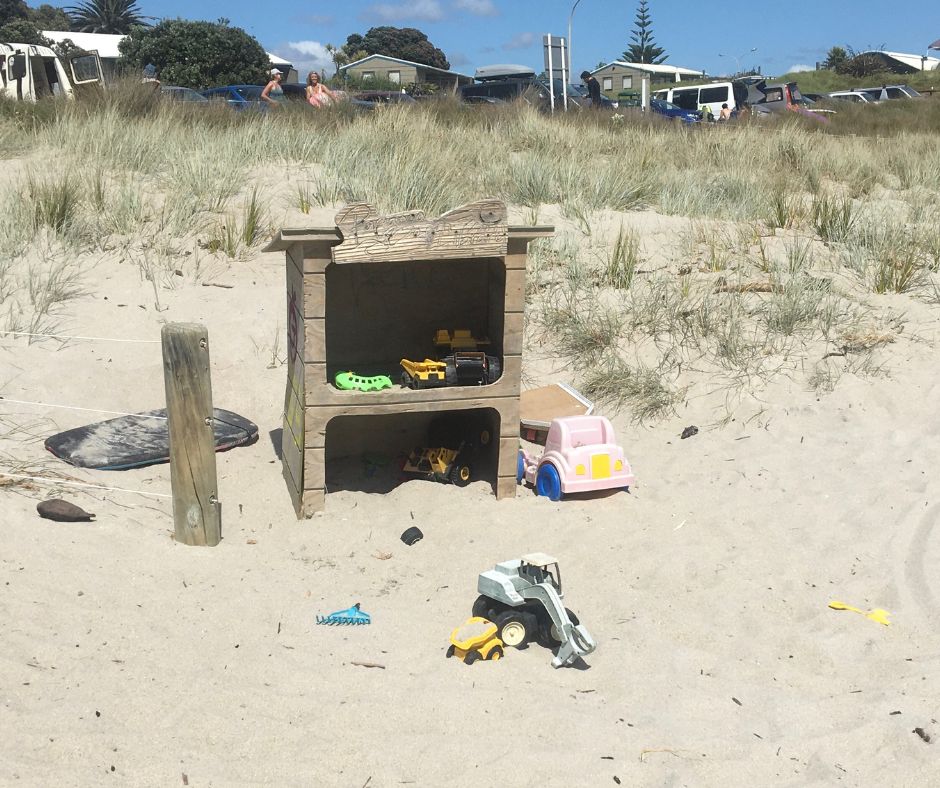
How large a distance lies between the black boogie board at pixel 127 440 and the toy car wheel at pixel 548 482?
1.57 meters

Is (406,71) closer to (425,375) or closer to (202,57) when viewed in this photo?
(202,57)

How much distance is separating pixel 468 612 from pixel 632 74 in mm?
53934

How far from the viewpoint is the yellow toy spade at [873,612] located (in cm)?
338

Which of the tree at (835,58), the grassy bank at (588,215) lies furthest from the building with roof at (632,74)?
the grassy bank at (588,215)

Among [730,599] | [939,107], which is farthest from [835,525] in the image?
[939,107]

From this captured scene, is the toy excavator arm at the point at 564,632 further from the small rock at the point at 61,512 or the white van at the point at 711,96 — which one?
the white van at the point at 711,96

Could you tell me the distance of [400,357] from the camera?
5234 millimetres

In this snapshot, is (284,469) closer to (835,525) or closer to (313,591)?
(313,591)

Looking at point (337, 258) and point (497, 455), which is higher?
point (337, 258)

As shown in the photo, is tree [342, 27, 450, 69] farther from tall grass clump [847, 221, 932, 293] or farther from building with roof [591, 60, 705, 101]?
tall grass clump [847, 221, 932, 293]

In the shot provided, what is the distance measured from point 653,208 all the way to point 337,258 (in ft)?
14.6

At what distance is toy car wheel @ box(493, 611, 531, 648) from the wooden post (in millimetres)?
1346

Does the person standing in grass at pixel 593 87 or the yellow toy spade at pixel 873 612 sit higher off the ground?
the person standing in grass at pixel 593 87

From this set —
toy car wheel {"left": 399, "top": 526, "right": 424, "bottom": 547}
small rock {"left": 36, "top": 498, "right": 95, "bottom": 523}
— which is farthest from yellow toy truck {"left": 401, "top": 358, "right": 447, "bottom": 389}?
small rock {"left": 36, "top": 498, "right": 95, "bottom": 523}
